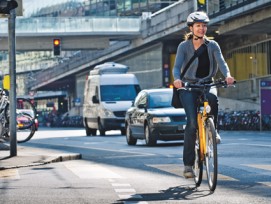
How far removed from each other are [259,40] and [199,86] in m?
51.3

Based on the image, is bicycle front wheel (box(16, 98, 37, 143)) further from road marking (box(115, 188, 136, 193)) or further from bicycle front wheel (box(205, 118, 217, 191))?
bicycle front wheel (box(205, 118, 217, 191))

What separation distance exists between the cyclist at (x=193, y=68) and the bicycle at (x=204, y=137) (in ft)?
0.23

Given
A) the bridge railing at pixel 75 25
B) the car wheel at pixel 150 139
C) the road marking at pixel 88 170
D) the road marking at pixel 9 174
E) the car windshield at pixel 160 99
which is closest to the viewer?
the road marking at pixel 88 170

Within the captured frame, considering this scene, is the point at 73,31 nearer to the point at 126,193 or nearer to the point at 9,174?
the point at 9,174

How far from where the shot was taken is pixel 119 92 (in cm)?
3875

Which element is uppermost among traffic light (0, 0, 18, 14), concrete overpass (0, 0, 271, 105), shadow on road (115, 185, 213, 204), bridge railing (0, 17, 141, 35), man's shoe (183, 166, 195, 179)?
bridge railing (0, 17, 141, 35)

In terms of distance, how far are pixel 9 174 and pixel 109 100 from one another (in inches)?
1011

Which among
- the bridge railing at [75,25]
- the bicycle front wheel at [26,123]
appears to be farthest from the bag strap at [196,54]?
the bridge railing at [75,25]

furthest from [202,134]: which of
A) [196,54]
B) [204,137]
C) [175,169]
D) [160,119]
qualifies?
[160,119]

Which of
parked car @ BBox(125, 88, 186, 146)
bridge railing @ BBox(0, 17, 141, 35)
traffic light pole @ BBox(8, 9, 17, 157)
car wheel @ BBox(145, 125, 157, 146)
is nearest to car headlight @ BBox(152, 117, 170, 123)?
parked car @ BBox(125, 88, 186, 146)

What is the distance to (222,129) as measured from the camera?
45656 mm

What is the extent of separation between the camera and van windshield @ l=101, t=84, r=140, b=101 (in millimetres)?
38500

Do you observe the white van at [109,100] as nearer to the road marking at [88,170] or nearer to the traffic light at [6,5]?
the road marking at [88,170]

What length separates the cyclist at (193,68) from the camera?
10664 millimetres
